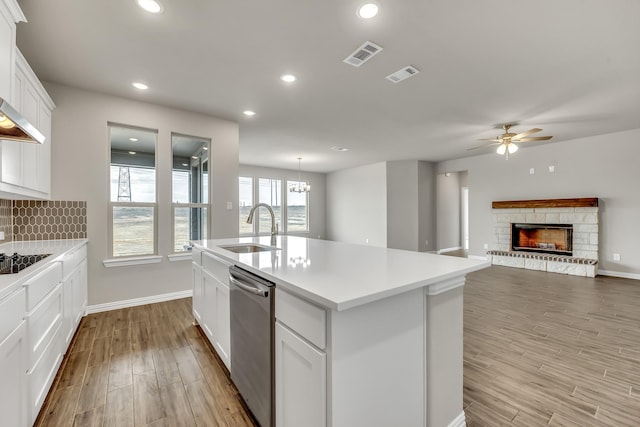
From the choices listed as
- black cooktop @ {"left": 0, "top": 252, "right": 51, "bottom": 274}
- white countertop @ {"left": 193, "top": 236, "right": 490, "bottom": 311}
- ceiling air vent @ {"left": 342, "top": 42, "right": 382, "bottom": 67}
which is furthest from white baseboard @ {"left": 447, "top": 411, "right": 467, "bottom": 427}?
ceiling air vent @ {"left": 342, "top": 42, "right": 382, "bottom": 67}

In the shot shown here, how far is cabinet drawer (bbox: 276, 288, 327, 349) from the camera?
102 cm

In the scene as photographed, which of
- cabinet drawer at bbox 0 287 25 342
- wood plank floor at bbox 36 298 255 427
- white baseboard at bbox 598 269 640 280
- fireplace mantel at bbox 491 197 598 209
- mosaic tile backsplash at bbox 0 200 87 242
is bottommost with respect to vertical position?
wood plank floor at bbox 36 298 255 427

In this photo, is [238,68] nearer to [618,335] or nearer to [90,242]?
[90,242]

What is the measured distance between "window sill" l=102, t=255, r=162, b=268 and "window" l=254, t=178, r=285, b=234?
497 centimetres

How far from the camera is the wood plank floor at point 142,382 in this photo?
1624 millimetres

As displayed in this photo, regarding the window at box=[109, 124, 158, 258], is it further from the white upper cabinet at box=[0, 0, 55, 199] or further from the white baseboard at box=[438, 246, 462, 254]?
the white baseboard at box=[438, 246, 462, 254]

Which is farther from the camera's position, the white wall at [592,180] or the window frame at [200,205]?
the white wall at [592,180]

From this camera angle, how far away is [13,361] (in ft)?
4.15

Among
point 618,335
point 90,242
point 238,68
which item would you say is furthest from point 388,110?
point 90,242

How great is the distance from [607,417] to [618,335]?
1.58 metres

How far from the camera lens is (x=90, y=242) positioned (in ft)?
11.0

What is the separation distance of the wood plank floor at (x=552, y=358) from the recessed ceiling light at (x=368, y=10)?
9.04 ft

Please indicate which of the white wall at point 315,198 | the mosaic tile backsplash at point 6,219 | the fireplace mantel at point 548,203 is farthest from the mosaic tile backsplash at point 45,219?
the fireplace mantel at point 548,203

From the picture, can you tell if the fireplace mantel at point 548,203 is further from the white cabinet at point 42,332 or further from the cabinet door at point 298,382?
the white cabinet at point 42,332
